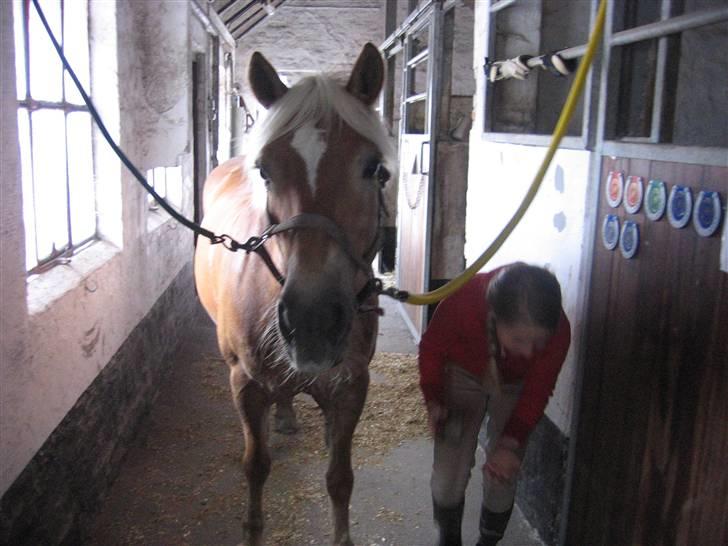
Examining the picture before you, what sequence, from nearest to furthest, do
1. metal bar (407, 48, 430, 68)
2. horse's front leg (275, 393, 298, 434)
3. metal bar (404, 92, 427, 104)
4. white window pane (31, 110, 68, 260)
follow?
white window pane (31, 110, 68, 260) < horse's front leg (275, 393, 298, 434) < metal bar (407, 48, 430, 68) < metal bar (404, 92, 427, 104)

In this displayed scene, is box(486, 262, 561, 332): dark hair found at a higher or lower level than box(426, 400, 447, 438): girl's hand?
higher

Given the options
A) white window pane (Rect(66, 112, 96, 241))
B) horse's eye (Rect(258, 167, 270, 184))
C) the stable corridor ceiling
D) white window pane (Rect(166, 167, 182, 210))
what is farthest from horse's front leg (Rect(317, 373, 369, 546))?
the stable corridor ceiling

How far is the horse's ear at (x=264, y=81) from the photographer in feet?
6.00

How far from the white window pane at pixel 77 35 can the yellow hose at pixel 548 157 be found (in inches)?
79.4

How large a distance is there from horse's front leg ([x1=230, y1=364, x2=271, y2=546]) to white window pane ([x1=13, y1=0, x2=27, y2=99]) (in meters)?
1.22

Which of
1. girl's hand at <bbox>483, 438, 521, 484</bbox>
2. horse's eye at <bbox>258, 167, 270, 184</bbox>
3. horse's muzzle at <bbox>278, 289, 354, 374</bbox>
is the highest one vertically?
horse's eye at <bbox>258, 167, 270, 184</bbox>

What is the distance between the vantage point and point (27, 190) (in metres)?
2.32

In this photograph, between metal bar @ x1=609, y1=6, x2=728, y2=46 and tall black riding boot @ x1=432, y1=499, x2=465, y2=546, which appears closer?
metal bar @ x1=609, y1=6, x2=728, y2=46

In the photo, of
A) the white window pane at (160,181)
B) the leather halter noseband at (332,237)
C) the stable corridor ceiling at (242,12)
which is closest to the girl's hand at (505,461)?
the leather halter noseband at (332,237)

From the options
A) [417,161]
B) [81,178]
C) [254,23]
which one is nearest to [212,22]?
[254,23]

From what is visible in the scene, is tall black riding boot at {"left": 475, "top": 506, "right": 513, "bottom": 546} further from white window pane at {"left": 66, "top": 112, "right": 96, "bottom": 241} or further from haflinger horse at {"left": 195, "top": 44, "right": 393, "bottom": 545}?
white window pane at {"left": 66, "top": 112, "right": 96, "bottom": 241}

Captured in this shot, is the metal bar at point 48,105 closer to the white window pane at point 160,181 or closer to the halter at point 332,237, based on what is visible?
the halter at point 332,237

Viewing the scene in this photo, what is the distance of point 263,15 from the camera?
30.2 feet

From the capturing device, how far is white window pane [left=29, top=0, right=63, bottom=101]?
235 cm
